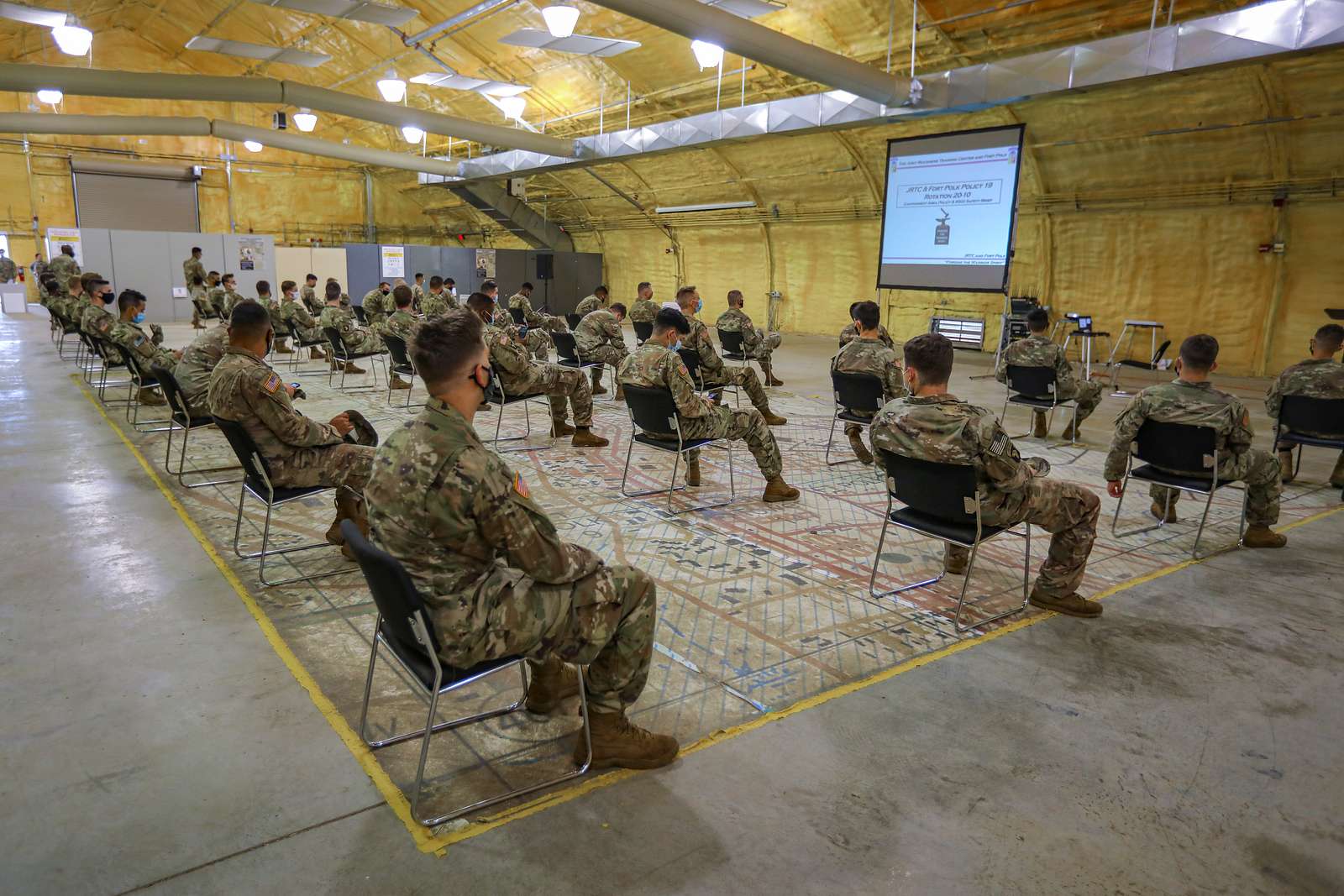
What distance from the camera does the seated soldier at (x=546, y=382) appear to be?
6.24 meters

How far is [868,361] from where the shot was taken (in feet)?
19.1

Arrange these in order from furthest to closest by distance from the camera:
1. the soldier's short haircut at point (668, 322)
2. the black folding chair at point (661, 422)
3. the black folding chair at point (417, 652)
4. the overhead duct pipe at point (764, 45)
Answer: the overhead duct pipe at point (764, 45), the soldier's short haircut at point (668, 322), the black folding chair at point (661, 422), the black folding chair at point (417, 652)

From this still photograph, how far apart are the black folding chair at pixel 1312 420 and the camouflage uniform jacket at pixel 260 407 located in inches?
231

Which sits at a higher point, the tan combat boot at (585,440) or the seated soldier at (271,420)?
the seated soldier at (271,420)

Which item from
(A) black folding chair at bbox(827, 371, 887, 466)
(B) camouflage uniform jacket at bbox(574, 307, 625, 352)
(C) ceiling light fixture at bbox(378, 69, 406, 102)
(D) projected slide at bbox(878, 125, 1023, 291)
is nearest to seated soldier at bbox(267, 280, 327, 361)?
(C) ceiling light fixture at bbox(378, 69, 406, 102)

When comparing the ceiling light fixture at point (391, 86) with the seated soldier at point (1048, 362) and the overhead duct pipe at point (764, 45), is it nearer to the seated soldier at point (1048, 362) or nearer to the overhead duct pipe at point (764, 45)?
the overhead duct pipe at point (764, 45)

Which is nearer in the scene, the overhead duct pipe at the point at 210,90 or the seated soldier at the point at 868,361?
the seated soldier at the point at 868,361

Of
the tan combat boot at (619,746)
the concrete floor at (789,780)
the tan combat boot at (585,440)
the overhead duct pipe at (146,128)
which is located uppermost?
the overhead duct pipe at (146,128)

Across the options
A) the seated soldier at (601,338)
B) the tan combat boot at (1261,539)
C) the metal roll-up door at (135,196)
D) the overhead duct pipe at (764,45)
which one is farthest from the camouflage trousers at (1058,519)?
the metal roll-up door at (135,196)

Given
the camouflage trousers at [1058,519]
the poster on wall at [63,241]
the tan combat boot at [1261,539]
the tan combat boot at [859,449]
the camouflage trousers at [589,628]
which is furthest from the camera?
the poster on wall at [63,241]

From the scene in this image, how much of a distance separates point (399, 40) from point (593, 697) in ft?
49.6

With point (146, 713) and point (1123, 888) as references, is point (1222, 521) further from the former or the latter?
point (146, 713)

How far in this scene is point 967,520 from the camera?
10.5ft

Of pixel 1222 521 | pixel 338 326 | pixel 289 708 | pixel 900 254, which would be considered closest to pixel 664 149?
pixel 900 254
